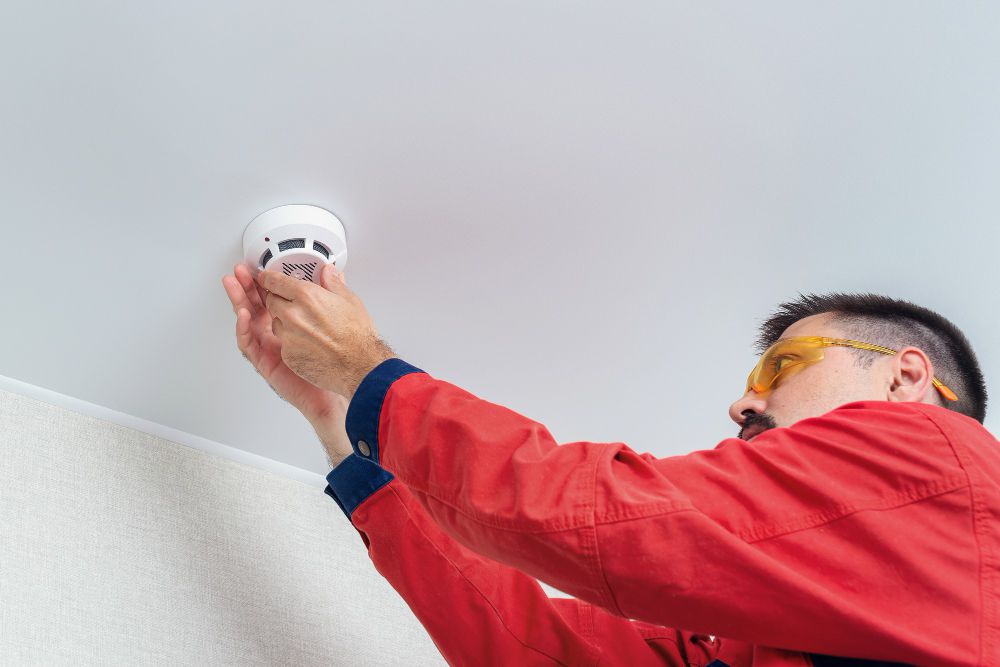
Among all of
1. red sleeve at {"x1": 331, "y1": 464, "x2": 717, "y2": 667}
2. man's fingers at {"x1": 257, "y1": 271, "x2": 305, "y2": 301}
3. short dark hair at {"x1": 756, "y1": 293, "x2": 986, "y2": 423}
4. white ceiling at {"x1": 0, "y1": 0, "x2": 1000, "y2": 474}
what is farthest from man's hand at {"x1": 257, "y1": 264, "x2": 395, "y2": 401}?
short dark hair at {"x1": 756, "y1": 293, "x2": 986, "y2": 423}

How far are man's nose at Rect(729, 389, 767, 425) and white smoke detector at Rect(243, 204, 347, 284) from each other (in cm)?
68

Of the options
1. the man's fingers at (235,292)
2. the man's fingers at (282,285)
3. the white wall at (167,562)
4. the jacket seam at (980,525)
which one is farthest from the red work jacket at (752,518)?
the white wall at (167,562)

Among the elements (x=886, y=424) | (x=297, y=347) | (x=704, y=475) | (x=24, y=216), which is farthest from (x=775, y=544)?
(x=24, y=216)

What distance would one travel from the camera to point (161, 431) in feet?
6.08

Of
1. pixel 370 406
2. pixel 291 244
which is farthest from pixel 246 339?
pixel 370 406

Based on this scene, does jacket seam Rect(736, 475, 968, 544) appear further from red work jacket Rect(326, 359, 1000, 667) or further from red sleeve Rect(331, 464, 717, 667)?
red sleeve Rect(331, 464, 717, 667)

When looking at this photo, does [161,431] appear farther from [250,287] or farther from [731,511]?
[731,511]

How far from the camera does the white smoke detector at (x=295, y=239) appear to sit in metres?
1.49

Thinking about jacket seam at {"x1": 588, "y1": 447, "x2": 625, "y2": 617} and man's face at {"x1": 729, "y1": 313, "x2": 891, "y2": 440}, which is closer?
jacket seam at {"x1": 588, "y1": 447, "x2": 625, "y2": 617}

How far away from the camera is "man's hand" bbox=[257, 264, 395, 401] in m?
1.41

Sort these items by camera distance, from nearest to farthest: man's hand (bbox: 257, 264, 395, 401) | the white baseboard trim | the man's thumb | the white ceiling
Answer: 1. the white ceiling
2. man's hand (bbox: 257, 264, 395, 401)
3. the man's thumb
4. the white baseboard trim

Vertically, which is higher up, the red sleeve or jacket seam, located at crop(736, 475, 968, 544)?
jacket seam, located at crop(736, 475, 968, 544)

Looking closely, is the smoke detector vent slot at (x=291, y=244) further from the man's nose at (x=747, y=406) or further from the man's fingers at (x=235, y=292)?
the man's nose at (x=747, y=406)

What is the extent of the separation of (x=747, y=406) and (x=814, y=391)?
108 millimetres
